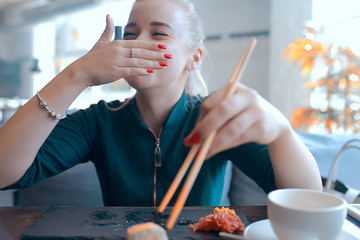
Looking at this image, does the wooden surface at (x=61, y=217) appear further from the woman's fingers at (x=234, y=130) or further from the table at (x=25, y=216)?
the woman's fingers at (x=234, y=130)

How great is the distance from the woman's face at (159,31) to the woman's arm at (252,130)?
0.40 metres

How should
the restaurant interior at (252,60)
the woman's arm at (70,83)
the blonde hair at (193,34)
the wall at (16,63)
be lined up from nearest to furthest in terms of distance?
the woman's arm at (70,83) < the blonde hair at (193,34) < the restaurant interior at (252,60) < the wall at (16,63)

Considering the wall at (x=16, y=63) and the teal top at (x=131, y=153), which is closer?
the teal top at (x=131, y=153)

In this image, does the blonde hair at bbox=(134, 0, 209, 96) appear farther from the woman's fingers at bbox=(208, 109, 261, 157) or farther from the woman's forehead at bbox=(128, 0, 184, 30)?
the woman's fingers at bbox=(208, 109, 261, 157)

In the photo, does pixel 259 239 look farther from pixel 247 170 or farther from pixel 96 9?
pixel 96 9

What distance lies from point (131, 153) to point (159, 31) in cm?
42

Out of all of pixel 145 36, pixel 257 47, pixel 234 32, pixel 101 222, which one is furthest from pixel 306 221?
pixel 234 32

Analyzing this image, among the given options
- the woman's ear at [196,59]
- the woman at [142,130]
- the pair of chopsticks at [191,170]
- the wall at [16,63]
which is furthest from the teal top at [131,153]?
the wall at [16,63]

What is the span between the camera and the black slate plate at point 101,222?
24.3 inches

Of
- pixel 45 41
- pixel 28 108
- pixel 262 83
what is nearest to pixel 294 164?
pixel 28 108

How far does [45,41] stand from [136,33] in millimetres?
6922

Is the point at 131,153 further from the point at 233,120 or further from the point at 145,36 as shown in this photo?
the point at 233,120

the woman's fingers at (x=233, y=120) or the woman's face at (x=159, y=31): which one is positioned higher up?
the woman's face at (x=159, y=31)

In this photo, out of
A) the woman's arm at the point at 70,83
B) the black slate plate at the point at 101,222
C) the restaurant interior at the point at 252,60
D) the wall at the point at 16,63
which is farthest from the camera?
the wall at the point at 16,63
